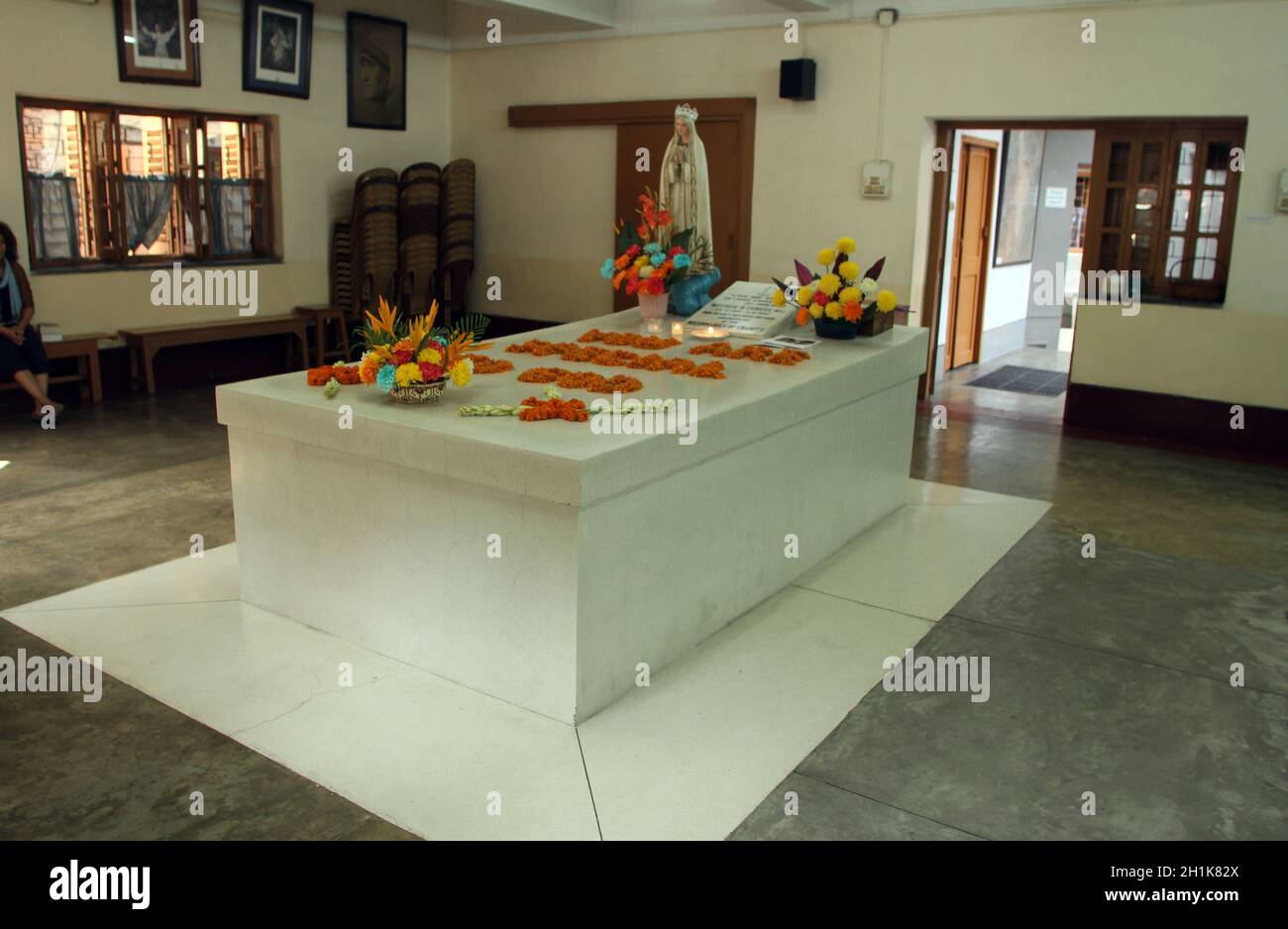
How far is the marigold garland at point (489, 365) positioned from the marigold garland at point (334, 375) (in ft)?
1.88

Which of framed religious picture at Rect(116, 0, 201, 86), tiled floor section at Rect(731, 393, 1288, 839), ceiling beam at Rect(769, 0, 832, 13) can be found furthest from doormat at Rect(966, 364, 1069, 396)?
framed religious picture at Rect(116, 0, 201, 86)

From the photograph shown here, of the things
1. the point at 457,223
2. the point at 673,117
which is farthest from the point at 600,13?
the point at 457,223

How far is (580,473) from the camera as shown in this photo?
3338 mm

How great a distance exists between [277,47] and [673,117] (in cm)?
352

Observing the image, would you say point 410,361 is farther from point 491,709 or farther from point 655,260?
point 655,260

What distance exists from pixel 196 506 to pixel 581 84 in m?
6.20

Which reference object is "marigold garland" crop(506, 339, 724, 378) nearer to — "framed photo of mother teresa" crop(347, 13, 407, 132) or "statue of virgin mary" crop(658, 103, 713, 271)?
"statue of virgin mary" crop(658, 103, 713, 271)

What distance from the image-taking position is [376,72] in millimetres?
10375

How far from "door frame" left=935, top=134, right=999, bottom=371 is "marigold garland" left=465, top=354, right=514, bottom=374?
6038mm

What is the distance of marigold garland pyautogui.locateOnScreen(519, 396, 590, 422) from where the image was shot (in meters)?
3.91

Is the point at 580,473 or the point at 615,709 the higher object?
the point at 580,473

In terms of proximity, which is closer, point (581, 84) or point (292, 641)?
point (292, 641)

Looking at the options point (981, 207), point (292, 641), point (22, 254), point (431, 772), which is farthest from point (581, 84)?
point (431, 772)

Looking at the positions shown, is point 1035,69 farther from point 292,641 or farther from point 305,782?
point 305,782
